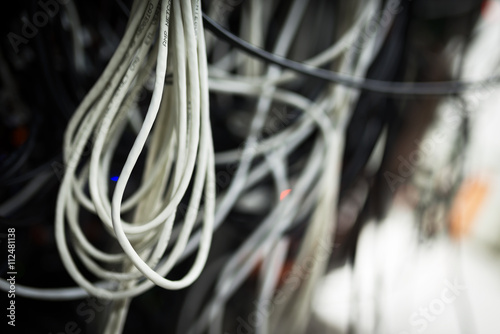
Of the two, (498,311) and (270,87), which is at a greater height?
(270,87)

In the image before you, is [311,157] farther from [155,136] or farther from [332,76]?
[155,136]

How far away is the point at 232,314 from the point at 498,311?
647 millimetres

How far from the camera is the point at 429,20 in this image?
0.76 meters

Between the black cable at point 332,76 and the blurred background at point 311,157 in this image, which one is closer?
the black cable at point 332,76

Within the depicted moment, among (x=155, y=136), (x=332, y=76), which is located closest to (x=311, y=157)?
(x=332, y=76)

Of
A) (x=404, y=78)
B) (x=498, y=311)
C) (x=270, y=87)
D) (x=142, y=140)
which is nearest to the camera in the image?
(x=142, y=140)

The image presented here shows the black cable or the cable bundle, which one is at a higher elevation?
the black cable

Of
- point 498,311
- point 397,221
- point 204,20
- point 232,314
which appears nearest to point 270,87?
point 204,20

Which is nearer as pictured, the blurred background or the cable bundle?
the cable bundle

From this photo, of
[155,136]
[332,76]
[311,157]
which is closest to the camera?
[155,136]

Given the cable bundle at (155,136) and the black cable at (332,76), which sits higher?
the black cable at (332,76)

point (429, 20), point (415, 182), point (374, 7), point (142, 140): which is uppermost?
point (429, 20)

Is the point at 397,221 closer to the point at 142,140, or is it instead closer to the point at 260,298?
the point at 260,298

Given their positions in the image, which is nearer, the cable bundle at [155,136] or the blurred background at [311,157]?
the cable bundle at [155,136]
